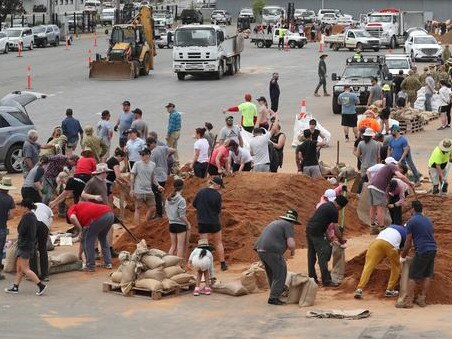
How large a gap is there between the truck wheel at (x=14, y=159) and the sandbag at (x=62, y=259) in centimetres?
944

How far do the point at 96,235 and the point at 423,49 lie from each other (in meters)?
47.2

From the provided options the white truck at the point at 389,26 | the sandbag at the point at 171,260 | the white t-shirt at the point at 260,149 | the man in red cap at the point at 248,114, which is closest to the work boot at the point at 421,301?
the sandbag at the point at 171,260

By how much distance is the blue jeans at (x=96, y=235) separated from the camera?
18688mm

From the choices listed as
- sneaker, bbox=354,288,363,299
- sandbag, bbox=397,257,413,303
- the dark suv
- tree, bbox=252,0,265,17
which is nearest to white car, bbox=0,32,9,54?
the dark suv

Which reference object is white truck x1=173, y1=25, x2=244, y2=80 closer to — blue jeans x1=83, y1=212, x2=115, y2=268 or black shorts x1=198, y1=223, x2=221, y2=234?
blue jeans x1=83, y1=212, x2=115, y2=268

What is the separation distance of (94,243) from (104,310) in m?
2.40

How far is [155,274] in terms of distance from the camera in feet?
57.3

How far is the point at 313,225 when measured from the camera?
58.0ft

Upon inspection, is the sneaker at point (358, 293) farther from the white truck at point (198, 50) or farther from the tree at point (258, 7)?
the tree at point (258, 7)

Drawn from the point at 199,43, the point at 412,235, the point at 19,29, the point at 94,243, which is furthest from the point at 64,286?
the point at 19,29

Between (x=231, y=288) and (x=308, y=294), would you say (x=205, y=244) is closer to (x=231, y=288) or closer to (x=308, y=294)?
(x=231, y=288)

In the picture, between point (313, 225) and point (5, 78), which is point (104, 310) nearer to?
point (313, 225)

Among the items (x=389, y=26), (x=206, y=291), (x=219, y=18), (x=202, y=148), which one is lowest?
(x=219, y=18)

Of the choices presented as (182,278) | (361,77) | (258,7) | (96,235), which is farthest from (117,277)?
(258,7)
